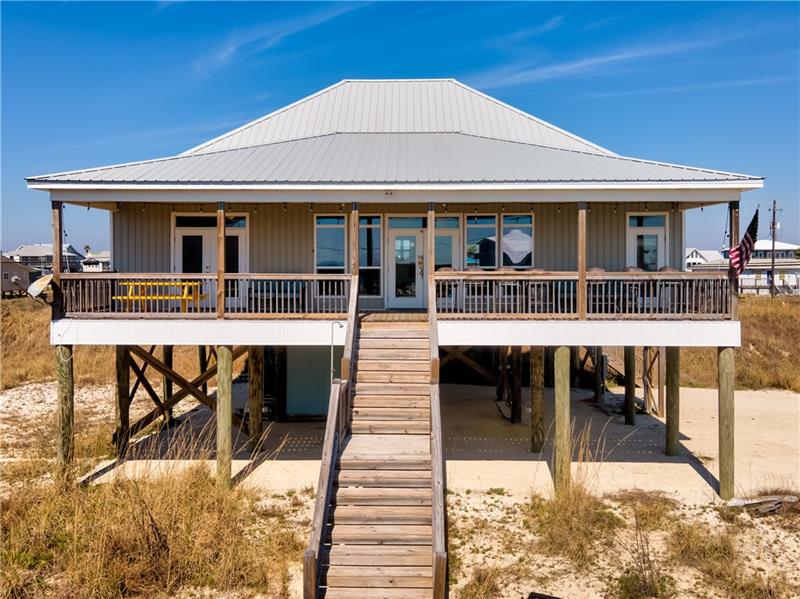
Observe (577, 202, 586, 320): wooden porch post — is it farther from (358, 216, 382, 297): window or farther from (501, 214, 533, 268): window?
(358, 216, 382, 297): window

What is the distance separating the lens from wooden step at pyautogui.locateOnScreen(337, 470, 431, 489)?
30.7 feet

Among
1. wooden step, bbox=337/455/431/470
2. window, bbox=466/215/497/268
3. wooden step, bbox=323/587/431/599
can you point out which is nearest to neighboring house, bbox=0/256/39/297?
window, bbox=466/215/497/268

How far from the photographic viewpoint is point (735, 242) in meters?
11.9

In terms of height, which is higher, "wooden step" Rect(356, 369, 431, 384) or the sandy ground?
"wooden step" Rect(356, 369, 431, 384)

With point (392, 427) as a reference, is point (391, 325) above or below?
above

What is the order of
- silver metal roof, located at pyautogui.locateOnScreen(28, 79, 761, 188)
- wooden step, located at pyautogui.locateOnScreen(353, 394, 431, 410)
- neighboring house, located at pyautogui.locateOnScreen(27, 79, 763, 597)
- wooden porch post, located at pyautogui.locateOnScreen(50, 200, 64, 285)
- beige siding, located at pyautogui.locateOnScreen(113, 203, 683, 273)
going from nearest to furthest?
wooden step, located at pyautogui.locateOnScreen(353, 394, 431, 410)
neighboring house, located at pyautogui.locateOnScreen(27, 79, 763, 597)
wooden porch post, located at pyautogui.locateOnScreen(50, 200, 64, 285)
silver metal roof, located at pyautogui.locateOnScreen(28, 79, 761, 188)
beige siding, located at pyautogui.locateOnScreen(113, 203, 683, 273)

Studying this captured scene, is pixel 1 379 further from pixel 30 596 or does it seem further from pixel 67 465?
pixel 30 596

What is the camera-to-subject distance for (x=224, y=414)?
484 inches

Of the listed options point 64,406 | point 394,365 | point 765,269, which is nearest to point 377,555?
point 394,365

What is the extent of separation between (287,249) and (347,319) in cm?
435

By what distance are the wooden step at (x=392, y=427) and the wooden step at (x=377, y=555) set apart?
7.69 feet

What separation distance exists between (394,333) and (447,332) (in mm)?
1218

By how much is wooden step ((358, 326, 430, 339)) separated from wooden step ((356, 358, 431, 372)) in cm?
78

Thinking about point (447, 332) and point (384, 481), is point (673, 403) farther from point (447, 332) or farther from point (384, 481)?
point (384, 481)
